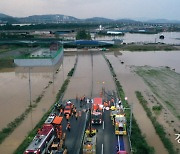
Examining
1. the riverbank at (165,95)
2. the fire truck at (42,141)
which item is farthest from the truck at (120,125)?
the fire truck at (42,141)

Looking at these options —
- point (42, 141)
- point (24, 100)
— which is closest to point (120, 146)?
point (42, 141)

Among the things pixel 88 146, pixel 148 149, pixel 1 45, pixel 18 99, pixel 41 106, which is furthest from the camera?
pixel 1 45

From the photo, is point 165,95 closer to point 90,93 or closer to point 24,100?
point 90,93

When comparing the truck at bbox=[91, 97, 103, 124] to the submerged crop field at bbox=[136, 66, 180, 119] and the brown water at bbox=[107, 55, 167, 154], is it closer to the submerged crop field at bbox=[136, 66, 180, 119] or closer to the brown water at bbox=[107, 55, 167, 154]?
the brown water at bbox=[107, 55, 167, 154]

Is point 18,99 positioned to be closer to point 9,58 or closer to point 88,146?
point 88,146

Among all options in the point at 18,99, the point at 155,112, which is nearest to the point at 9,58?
the point at 18,99
